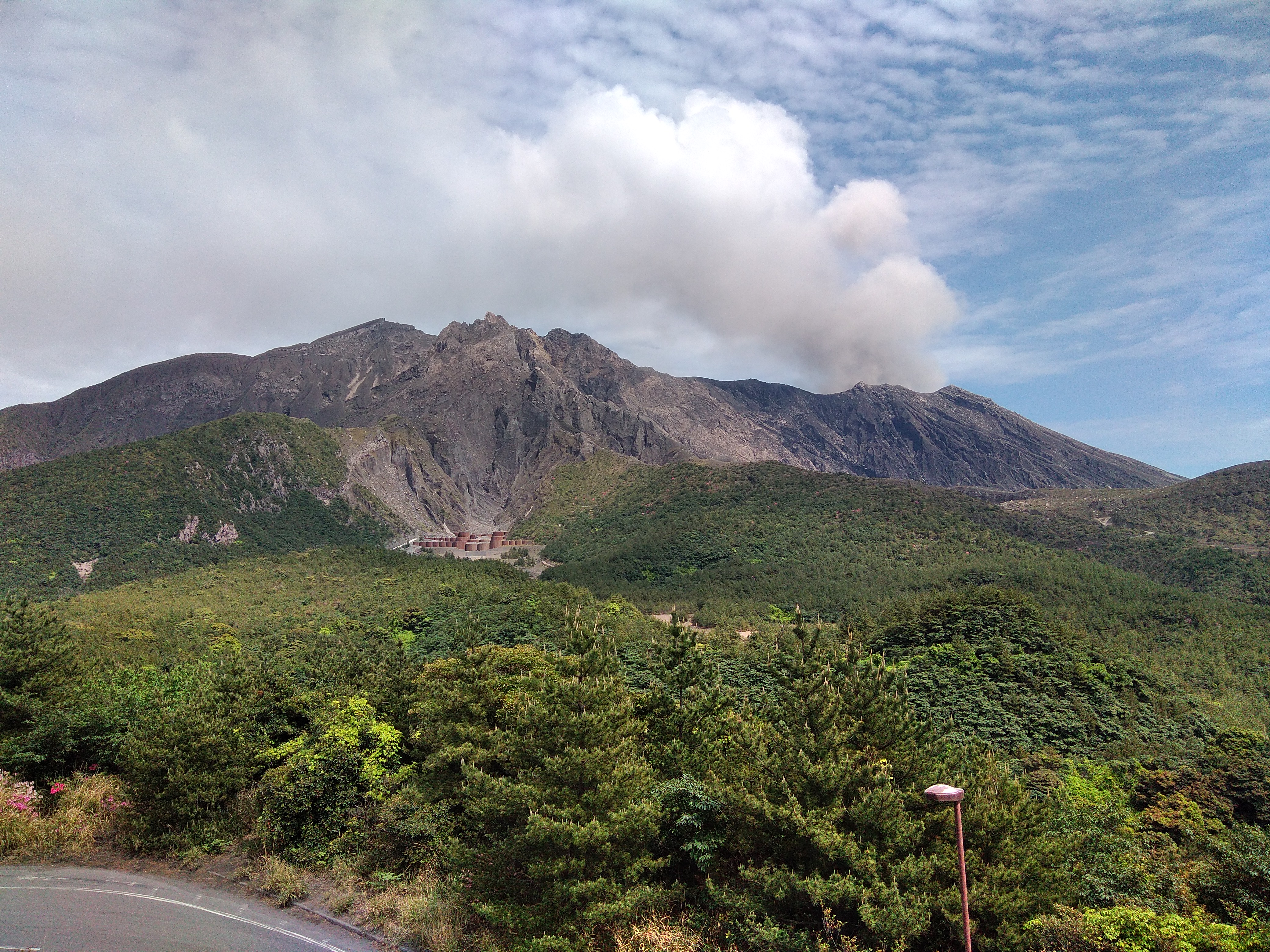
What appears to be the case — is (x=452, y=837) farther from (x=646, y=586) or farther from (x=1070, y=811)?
(x=646, y=586)

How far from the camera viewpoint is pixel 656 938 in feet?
51.7

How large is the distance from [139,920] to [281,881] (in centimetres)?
348

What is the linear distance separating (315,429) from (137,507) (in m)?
62.3

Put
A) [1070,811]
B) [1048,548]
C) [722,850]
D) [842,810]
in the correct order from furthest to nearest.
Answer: [1048,548]
[1070,811]
[722,850]
[842,810]

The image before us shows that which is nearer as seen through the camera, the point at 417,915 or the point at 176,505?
the point at 417,915

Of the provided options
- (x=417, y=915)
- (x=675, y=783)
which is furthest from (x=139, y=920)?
(x=675, y=783)

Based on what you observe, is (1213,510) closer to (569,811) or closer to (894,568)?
(894,568)

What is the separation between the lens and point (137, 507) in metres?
121

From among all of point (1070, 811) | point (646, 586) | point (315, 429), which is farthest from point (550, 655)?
point (315, 429)

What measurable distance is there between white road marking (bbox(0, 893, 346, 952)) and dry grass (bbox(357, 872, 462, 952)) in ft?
4.19

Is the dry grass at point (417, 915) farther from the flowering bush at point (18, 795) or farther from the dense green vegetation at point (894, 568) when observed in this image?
the dense green vegetation at point (894, 568)

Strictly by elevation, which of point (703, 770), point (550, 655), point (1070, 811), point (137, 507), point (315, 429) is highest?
point (315, 429)

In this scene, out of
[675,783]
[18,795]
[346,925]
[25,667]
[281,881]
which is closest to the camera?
[346,925]

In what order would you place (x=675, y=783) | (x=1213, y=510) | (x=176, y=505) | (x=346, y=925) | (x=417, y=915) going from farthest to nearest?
(x=1213, y=510) < (x=176, y=505) < (x=675, y=783) < (x=346, y=925) < (x=417, y=915)
